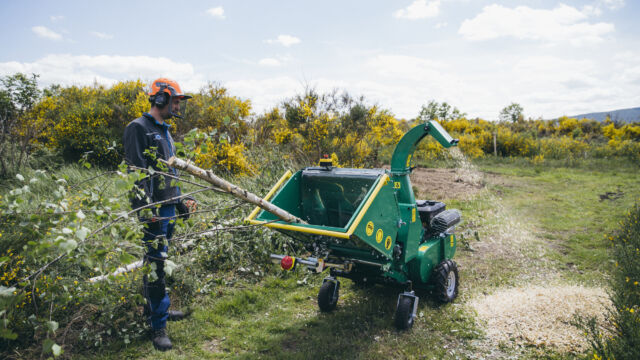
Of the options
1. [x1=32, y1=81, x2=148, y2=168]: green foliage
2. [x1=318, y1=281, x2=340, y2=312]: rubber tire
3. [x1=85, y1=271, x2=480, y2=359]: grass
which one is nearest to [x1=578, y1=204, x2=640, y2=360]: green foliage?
[x1=85, y1=271, x2=480, y2=359]: grass

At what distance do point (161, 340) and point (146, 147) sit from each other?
5.50 feet

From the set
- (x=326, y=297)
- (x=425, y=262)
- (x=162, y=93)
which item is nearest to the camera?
(x=162, y=93)

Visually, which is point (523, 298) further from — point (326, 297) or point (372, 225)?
point (372, 225)

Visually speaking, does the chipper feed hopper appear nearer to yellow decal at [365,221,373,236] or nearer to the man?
yellow decal at [365,221,373,236]

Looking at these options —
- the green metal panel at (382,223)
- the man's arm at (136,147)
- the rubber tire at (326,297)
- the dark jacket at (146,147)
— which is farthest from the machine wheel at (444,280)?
the man's arm at (136,147)

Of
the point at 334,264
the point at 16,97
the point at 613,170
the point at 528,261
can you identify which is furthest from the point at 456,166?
the point at 16,97

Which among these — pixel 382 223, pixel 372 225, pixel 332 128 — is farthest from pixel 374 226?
pixel 332 128

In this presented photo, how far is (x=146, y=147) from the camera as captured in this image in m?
3.17

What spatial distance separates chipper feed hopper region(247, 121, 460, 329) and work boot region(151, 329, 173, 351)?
1.20 meters

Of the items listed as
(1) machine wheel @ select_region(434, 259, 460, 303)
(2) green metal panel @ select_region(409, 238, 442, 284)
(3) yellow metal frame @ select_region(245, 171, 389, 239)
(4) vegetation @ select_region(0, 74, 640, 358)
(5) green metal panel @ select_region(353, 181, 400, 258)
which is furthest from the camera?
(1) machine wheel @ select_region(434, 259, 460, 303)

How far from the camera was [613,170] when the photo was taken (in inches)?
528

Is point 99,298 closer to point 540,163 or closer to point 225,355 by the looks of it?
point 225,355

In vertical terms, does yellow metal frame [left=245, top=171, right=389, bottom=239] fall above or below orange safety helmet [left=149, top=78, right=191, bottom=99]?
below

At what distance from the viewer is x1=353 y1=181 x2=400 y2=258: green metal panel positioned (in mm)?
2906
